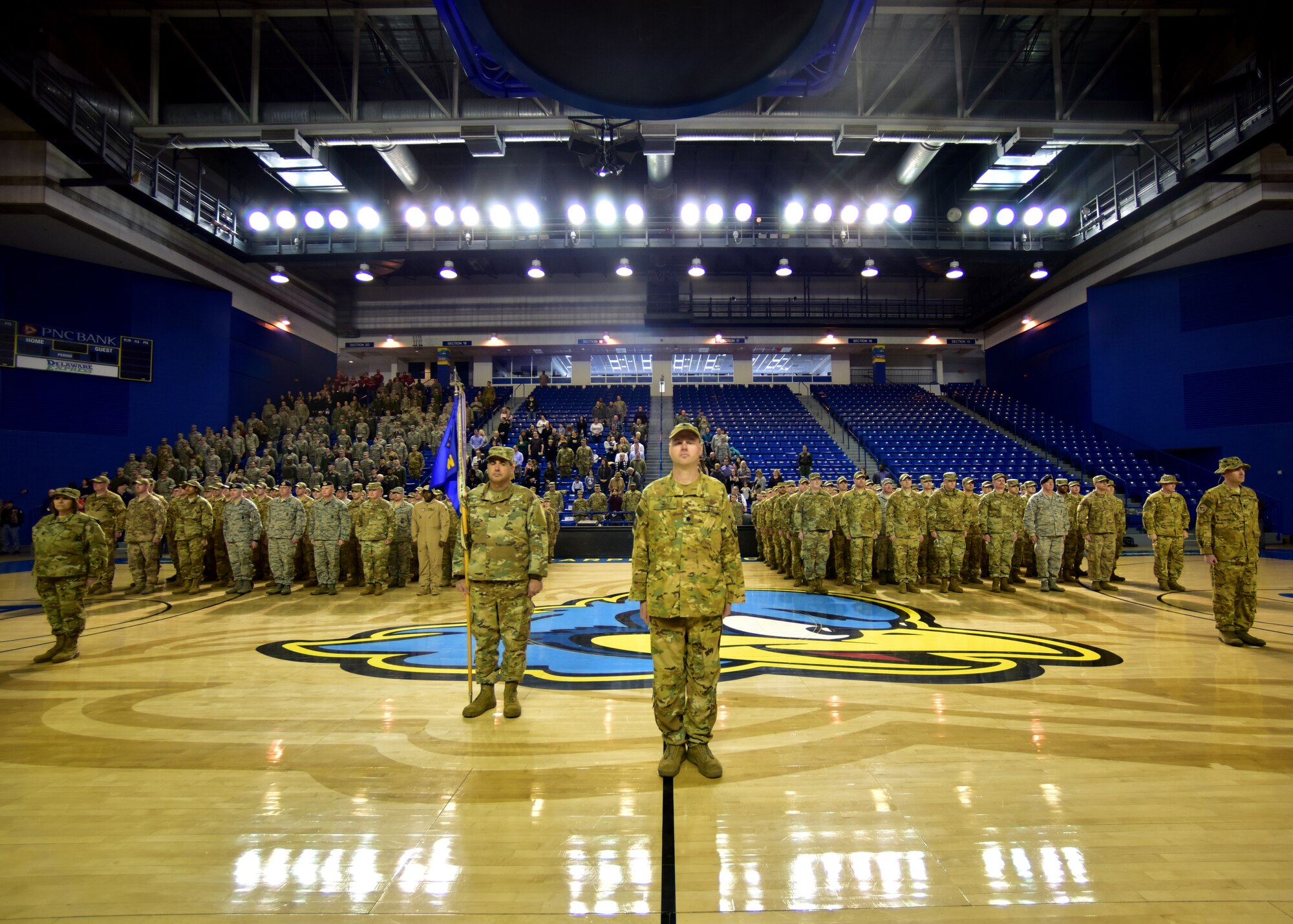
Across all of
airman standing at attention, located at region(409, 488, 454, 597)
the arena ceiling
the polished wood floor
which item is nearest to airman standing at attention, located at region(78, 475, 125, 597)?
airman standing at attention, located at region(409, 488, 454, 597)

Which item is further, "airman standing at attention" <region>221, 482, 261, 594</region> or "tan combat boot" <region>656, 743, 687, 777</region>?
"airman standing at attention" <region>221, 482, 261, 594</region>

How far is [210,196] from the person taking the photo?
62.4 ft

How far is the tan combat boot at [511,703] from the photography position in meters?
4.17

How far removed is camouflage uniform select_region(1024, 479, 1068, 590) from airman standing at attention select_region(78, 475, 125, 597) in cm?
1395

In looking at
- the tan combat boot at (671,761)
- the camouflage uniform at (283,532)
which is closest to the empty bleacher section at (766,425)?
the camouflage uniform at (283,532)

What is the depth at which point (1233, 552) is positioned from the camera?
6023 mm

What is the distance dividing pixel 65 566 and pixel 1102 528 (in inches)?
531

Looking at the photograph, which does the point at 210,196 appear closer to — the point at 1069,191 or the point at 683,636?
the point at 683,636

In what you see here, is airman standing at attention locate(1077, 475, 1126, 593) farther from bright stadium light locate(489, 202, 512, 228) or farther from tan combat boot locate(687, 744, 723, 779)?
bright stadium light locate(489, 202, 512, 228)

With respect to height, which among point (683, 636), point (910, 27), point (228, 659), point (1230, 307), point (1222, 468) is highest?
point (910, 27)

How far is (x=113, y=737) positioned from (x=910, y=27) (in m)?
20.3

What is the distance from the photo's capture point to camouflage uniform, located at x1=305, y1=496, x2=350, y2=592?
9.93 metres

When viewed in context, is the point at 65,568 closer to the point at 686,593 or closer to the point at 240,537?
the point at 240,537

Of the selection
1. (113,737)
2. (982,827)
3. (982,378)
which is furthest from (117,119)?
(982,378)
